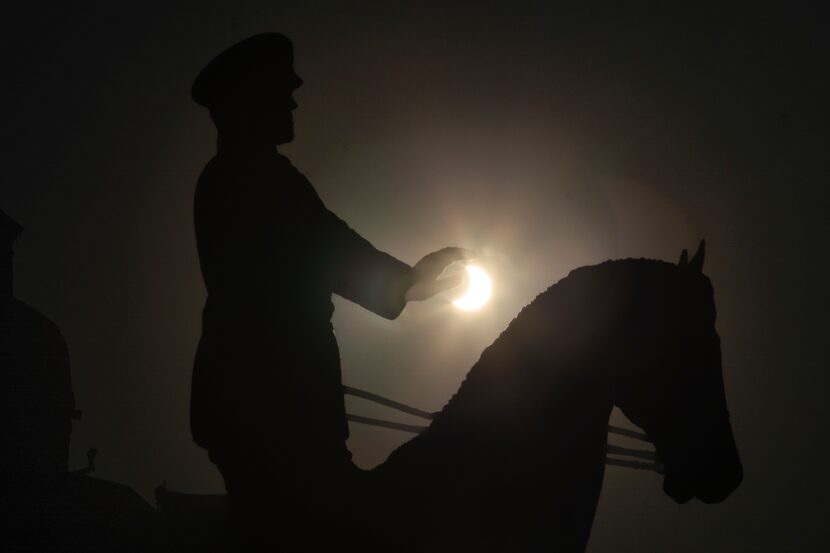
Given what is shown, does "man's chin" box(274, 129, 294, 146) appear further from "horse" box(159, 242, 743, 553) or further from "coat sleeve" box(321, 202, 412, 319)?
"horse" box(159, 242, 743, 553)

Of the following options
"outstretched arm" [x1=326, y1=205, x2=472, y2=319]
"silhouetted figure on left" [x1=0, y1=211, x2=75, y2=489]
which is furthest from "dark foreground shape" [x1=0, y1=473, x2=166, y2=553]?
"outstretched arm" [x1=326, y1=205, x2=472, y2=319]

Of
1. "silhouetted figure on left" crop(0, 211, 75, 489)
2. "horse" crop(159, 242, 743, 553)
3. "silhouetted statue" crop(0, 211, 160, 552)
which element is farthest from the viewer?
"silhouetted figure on left" crop(0, 211, 75, 489)

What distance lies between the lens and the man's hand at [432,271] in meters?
2.52

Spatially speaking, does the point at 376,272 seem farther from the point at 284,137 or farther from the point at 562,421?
the point at 562,421

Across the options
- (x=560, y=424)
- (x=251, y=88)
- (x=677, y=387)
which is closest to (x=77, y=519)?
(x=251, y=88)

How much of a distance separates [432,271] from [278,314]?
1.68ft

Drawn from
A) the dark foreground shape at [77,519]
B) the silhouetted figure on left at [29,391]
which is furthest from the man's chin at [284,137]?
the silhouetted figure on left at [29,391]

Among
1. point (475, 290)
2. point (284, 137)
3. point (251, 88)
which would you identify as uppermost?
point (251, 88)

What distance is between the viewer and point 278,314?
2477 mm

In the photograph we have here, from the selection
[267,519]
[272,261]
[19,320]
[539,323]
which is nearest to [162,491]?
[267,519]

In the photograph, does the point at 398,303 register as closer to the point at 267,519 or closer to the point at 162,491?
the point at 267,519

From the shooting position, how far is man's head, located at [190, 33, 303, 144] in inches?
106

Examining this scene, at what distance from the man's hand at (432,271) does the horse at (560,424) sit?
0.89ft

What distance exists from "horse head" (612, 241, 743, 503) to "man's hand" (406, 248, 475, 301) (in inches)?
22.7
